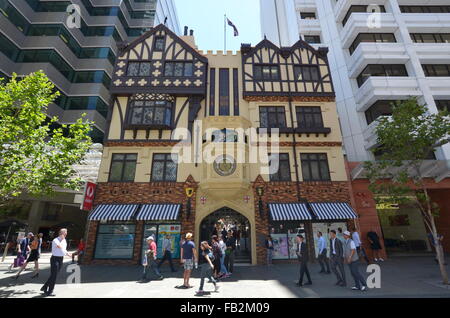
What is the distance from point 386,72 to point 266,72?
34.9ft

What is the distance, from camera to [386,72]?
18.6m

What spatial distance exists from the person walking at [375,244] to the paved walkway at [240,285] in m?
2.08

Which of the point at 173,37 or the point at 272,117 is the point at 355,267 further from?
the point at 173,37

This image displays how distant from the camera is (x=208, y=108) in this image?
638 inches

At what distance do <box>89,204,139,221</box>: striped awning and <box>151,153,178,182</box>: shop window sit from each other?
2.33 meters

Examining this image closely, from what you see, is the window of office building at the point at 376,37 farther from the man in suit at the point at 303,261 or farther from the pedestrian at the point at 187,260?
the pedestrian at the point at 187,260

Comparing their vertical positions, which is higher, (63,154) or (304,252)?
(63,154)

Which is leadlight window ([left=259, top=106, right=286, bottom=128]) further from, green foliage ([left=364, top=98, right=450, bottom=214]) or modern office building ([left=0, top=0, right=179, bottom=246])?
modern office building ([left=0, top=0, right=179, bottom=246])

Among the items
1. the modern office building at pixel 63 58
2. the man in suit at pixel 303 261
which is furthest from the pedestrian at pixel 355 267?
the modern office building at pixel 63 58

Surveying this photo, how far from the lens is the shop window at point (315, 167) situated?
15094 mm
